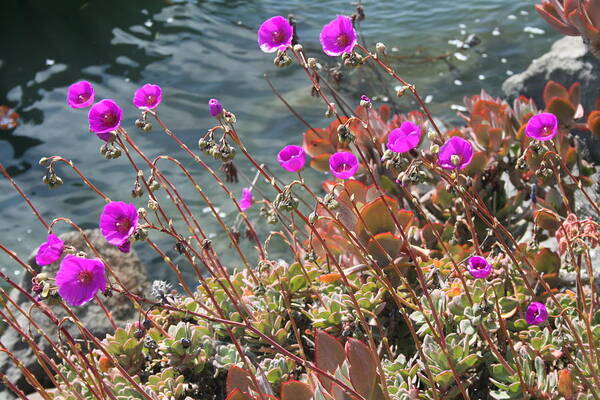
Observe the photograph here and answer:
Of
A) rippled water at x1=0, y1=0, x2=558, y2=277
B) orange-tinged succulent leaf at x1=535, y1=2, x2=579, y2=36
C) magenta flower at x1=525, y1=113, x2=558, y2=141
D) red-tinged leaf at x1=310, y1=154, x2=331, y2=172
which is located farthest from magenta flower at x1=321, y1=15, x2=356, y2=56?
rippled water at x1=0, y1=0, x2=558, y2=277

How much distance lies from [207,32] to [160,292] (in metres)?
5.85

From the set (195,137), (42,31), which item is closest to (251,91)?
(195,137)

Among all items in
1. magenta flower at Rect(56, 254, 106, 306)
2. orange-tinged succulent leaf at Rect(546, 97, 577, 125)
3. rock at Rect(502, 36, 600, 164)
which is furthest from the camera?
rock at Rect(502, 36, 600, 164)

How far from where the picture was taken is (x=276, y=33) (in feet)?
5.77

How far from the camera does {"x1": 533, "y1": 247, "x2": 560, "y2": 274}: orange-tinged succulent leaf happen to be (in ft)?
7.88

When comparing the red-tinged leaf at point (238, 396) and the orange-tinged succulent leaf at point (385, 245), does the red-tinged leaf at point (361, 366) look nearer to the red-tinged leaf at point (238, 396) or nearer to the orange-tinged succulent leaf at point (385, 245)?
the red-tinged leaf at point (238, 396)

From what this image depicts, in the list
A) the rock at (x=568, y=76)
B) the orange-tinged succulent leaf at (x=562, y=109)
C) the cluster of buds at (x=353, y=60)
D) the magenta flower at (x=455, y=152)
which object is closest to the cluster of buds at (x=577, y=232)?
the magenta flower at (x=455, y=152)

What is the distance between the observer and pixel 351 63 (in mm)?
1630

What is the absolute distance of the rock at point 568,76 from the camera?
394 cm

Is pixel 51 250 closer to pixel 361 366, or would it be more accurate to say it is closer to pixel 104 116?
pixel 104 116

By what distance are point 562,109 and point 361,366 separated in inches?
78.0

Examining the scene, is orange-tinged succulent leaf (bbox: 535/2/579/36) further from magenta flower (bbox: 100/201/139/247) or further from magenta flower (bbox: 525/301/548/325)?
magenta flower (bbox: 100/201/139/247)

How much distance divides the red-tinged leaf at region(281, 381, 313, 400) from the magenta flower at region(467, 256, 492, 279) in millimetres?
574

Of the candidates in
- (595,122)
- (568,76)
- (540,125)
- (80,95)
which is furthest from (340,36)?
(568,76)
